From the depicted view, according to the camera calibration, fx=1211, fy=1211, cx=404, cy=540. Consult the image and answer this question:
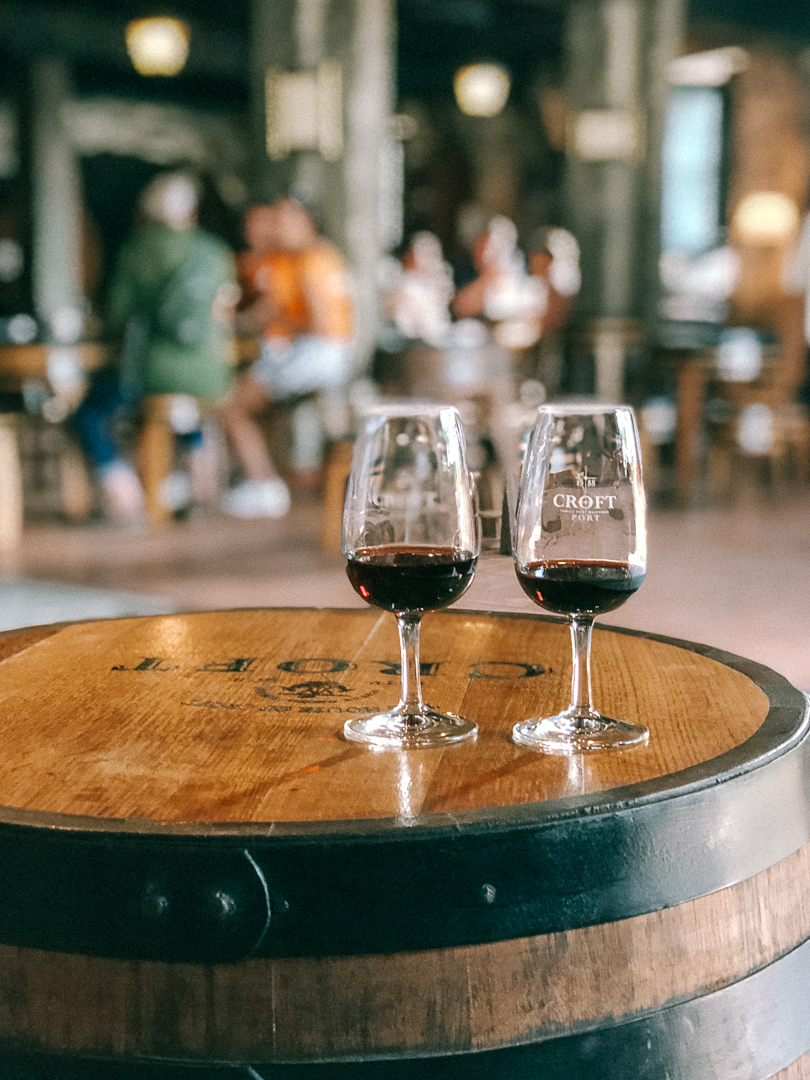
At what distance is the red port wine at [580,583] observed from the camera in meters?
0.84

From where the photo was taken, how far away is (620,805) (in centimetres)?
70

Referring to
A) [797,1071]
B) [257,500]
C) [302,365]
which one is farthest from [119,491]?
[797,1071]

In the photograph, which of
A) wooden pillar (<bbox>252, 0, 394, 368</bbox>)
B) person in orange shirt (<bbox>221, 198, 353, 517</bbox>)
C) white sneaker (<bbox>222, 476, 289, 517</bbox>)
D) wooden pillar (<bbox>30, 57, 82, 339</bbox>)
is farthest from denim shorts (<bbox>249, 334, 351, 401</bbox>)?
wooden pillar (<bbox>30, 57, 82, 339</bbox>)

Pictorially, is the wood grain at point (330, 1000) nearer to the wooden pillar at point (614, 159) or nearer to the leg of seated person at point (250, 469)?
the leg of seated person at point (250, 469)

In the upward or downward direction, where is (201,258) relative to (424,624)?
upward

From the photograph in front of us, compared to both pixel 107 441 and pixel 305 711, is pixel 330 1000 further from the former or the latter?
pixel 107 441

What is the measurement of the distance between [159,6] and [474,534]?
1130 centimetres

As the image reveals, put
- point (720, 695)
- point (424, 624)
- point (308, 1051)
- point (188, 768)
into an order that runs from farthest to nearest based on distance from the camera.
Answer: point (424, 624)
point (720, 695)
point (188, 768)
point (308, 1051)

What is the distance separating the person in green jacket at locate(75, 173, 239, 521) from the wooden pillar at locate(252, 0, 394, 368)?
6.14ft

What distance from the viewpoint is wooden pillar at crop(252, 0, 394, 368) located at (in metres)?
7.68

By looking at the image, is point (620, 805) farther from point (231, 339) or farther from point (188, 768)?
point (231, 339)

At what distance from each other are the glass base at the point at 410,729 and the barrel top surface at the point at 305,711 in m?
0.02

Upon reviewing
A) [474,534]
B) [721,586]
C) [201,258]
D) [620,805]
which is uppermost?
[201,258]

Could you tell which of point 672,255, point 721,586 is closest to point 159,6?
point 672,255
